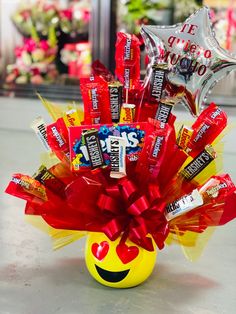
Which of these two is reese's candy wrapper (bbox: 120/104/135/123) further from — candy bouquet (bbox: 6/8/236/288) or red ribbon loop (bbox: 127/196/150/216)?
red ribbon loop (bbox: 127/196/150/216)

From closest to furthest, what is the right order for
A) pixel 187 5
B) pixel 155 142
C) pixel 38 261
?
pixel 155 142
pixel 38 261
pixel 187 5

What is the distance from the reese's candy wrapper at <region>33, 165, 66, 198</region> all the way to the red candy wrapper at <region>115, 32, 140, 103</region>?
7.8 inches

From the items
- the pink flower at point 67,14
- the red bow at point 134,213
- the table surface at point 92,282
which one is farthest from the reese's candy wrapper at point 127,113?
the pink flower at point 67,14

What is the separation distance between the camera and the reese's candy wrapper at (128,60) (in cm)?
94

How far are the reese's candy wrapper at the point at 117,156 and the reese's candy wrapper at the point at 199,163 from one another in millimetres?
126

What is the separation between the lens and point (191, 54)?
0.95 metres

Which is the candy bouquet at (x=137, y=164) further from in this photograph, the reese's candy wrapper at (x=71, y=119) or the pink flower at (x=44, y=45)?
the pink flower at (x=44, y=45)

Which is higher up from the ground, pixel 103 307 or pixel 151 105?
pixel 151 105

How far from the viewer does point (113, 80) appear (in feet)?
3.21

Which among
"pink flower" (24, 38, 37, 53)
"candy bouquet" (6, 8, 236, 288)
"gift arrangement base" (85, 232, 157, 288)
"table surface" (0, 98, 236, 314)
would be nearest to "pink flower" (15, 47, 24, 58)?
"pink flower" (24, 38, 37, 53)

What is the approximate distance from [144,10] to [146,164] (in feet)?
7.76

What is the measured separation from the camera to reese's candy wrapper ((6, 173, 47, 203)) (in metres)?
0.92

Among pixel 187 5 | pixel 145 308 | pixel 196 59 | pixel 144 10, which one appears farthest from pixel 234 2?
pixel 145 308

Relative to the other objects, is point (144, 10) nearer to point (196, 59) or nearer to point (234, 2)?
point (234, 2)
